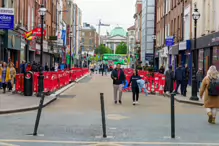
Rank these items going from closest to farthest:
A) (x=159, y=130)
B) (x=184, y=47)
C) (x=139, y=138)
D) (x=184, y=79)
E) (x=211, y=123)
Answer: (x=139, y=138), (x=159, y=130), (x=211, y=123), (x=184, y=79), (x=184, y=47)

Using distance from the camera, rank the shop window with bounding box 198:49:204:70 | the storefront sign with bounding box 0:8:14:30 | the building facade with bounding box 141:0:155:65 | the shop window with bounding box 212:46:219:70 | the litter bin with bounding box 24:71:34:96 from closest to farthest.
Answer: the litter bin with bounding box 24:71:34:96
the storefront sign with bounding box 0:8:14:30
the shop window with bounding box 212:46:219:70
the shop window with bounding box 198:49:204:70
the building facade with bounding box 141:0:155:65

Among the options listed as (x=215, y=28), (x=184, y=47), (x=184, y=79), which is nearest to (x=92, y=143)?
(x=184, y=79)

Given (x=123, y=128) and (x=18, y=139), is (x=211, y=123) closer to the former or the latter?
(x=123, y=128)

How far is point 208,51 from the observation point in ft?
102

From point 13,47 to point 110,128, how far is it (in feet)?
79.8

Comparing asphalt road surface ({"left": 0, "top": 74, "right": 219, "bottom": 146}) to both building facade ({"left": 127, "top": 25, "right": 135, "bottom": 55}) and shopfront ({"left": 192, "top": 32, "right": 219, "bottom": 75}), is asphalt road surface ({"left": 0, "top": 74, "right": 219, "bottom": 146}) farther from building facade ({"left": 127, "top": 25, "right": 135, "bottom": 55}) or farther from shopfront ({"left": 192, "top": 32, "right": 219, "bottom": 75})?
building facade ({"left": 127, "top": 25, "right": 135, "bottom": 55})

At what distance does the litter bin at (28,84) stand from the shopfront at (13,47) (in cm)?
1071

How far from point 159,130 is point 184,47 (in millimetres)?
27002

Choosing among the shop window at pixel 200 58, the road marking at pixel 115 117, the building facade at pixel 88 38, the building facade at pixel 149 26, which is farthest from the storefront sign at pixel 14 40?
the building facade at pixel 88 38

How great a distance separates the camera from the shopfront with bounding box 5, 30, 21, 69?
3325cm

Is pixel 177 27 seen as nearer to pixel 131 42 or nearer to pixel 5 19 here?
pixel 5 19

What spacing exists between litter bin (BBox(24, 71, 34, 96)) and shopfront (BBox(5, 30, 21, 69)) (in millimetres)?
10706

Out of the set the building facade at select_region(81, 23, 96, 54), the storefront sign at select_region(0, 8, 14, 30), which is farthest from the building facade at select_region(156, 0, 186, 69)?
the building facade at select_region(81, 23, 96, 54)

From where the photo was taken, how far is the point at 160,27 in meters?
59.2
